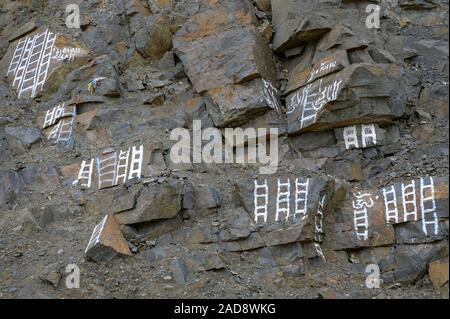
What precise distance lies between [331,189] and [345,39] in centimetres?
337

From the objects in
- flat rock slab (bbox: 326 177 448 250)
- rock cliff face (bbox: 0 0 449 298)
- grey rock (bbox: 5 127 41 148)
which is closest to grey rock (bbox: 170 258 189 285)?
rock cliff face (bbox: 0 0 449 298)

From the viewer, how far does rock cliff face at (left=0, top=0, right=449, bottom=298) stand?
33.5 feet

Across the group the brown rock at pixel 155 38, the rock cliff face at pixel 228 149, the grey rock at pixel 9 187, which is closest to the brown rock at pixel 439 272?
the rock cliff face at pixel 228 149

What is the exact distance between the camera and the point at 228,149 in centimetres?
1227

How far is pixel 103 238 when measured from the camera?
408 inches

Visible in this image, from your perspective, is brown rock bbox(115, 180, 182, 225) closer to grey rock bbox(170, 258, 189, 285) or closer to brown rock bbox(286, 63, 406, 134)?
grey rock bbox(170, 258, 189, 285)

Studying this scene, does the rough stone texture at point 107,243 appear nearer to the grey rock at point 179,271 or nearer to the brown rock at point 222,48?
the grey rock at point 179,271

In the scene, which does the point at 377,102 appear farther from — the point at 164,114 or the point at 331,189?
the point at 164,114

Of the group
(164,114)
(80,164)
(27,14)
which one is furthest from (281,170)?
(27,14)

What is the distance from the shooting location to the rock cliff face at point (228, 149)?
1020 centimetres

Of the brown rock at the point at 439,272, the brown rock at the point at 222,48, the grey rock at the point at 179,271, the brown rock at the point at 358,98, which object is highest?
the brown rock at the point at 222,48

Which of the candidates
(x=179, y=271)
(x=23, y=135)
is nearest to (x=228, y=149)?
(x=179, y=271)

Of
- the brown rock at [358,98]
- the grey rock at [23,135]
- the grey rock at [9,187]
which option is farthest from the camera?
the grey rock at [23,135]

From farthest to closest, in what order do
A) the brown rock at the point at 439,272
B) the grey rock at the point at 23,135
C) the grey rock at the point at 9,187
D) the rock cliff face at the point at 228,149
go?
1. the grey rock at the point at 23,135
2. the grey rock at the point at 9,187
3. the rock cliff face at the point at 228,149
4. the brown rock at the point at 439,272
